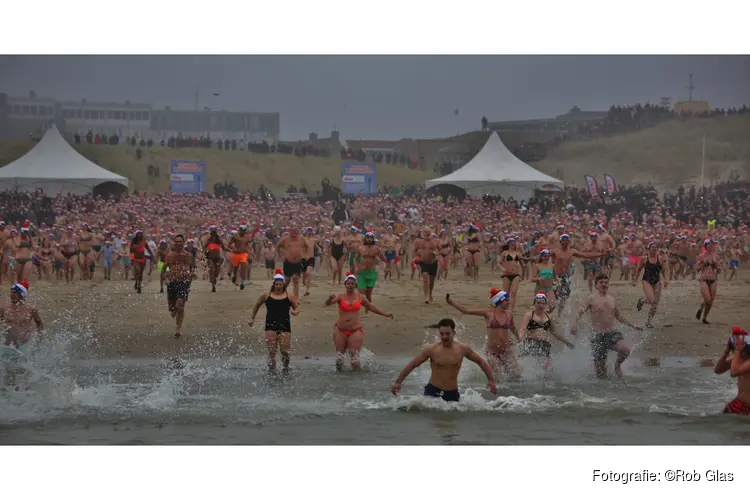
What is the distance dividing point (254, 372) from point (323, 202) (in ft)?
81.1

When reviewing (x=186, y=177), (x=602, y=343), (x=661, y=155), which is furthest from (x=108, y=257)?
(x=661, y=155)

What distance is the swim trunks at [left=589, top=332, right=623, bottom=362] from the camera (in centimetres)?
1234

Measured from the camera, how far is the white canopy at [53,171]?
32.0 m

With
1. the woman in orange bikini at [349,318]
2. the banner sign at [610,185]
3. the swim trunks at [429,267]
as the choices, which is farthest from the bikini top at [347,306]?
the banner sign at [610,185]

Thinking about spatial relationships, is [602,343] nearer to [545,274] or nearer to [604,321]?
[604,321]

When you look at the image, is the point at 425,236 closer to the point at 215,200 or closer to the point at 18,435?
the point at 18,435

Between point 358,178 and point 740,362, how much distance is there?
30.0 metres

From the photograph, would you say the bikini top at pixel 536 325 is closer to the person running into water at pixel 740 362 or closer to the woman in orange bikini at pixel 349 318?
the woman in orange bikini at pixel 349 318

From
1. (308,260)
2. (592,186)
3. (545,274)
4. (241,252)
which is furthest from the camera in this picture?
(592,186)

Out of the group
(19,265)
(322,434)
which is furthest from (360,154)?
(322,434)

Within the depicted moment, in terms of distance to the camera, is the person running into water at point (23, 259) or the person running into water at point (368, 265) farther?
the person running into water at point (23, 259)

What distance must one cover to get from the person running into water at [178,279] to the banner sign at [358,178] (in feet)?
77.4

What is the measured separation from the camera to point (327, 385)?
12.3 m

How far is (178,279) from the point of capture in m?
14.7
